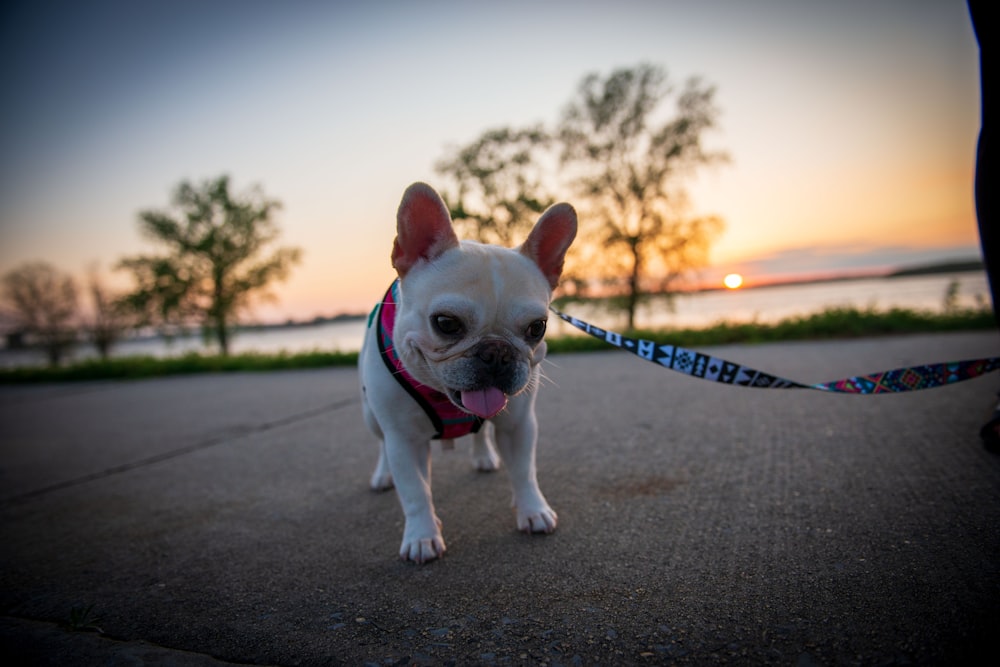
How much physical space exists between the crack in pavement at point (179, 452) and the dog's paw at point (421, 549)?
2990 millimetres

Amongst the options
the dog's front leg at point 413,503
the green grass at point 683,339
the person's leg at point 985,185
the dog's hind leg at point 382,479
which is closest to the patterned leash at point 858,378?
the person's leg at point 985,185

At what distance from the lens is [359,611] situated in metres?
1.79

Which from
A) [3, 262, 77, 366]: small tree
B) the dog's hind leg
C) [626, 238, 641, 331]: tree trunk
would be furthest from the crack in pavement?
[3, 262, 77, 366]: small tree

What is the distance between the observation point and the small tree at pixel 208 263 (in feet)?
76.3

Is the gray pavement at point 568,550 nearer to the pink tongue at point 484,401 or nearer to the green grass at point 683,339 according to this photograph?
the pink tongue at point 484,401

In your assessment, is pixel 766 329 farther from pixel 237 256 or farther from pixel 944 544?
pixel 237 256

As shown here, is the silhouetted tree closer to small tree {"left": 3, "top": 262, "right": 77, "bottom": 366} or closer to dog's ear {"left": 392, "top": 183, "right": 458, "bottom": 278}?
small tree {"left": 3, "top": 262, "right": 77, "bottom": 366}

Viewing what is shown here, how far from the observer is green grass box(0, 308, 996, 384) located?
8.75 meters

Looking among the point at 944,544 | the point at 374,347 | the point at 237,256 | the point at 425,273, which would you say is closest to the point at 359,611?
the point at 374,347

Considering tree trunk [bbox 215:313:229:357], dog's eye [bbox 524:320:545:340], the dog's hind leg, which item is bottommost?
tree trunk [bbox 215:313:229:357]

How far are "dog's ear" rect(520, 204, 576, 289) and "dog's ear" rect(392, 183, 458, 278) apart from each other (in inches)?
14.3

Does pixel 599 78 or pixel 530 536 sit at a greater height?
pixel 599 78

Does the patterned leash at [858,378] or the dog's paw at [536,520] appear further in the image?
the dog's paw at [536,520]

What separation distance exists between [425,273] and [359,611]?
1.30 metres
